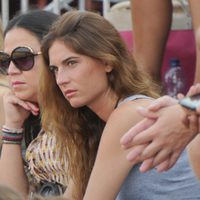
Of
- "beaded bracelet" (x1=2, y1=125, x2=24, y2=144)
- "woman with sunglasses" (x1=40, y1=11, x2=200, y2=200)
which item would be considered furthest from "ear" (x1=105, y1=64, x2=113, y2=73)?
"beaded bracelet" (x1=2, y1=125, x2=24, y2=144)

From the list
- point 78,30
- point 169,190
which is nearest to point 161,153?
point 169,190

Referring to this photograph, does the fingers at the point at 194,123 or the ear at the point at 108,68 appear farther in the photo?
the ear at the point at 108,68

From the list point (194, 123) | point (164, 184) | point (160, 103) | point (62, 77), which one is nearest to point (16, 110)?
point (62, 77)

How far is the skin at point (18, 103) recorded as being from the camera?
387 cm

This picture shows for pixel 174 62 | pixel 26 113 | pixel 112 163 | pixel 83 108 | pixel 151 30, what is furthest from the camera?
pixel 174 62

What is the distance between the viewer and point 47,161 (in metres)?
3.79

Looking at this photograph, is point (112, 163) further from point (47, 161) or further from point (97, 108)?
point (47, 161)

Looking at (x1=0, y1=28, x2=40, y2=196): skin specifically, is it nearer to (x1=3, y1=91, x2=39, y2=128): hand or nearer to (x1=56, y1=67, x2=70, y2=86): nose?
(x1=3, y1=91, x2=39, y2=128): hand

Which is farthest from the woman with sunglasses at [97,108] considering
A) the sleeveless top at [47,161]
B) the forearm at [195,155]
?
the forearm at [195,155]

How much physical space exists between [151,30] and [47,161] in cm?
104

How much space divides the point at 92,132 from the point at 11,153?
0.59m

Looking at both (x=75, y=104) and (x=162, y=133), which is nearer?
(x=162, y=133)

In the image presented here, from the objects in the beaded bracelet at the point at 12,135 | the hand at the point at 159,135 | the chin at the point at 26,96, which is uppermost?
the hand at the point at 159,135

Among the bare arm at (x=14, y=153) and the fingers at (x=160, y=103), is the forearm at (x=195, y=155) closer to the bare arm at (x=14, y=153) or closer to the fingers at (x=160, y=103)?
the fingers at (x=160, y=103)
